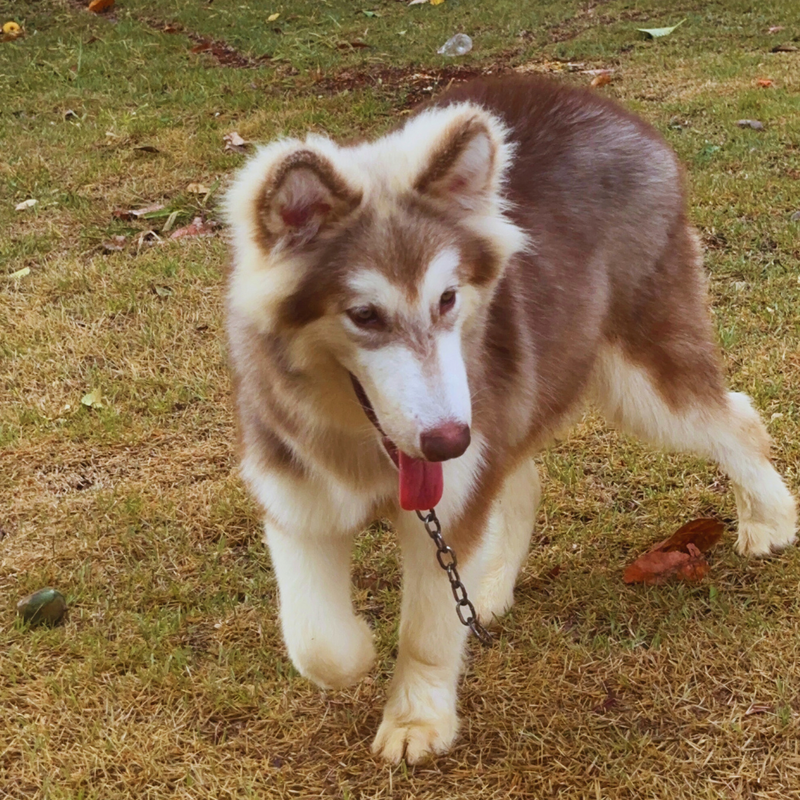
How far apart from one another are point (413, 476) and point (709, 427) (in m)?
1.29

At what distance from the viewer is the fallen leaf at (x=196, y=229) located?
5266 mm

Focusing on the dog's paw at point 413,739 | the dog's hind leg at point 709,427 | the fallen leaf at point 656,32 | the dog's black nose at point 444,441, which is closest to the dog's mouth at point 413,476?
the dog's black nose at point 444,441

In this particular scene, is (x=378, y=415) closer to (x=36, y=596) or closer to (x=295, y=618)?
(x=295, y=618)

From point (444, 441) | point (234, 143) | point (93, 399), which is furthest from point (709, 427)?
point (234, 143)

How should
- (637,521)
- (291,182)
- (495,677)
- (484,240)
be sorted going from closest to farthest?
1. (291,182)
2. (484,240)
3. (495,677)
4. (637,521)

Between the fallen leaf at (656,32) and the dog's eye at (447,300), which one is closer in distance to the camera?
the dog's eye at (447,300)

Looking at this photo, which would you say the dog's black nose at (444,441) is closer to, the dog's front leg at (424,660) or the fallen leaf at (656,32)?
the dog's front leg at (424,660)

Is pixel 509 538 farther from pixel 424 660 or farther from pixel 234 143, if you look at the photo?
pixel 234 143

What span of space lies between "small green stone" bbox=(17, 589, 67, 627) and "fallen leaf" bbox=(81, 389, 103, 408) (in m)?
1.15

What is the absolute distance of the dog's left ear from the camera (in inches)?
78.7

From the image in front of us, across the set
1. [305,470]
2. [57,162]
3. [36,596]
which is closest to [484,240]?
[305,470]

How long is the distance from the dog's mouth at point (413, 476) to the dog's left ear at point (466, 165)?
0.45 m

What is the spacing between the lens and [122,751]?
8.04ft

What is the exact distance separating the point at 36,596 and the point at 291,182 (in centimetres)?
166
